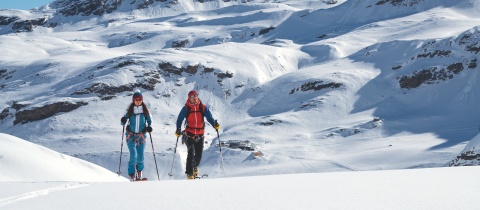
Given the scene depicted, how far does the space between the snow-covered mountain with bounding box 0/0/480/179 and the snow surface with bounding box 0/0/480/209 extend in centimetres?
31

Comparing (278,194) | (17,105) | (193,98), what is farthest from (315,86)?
(278,194)

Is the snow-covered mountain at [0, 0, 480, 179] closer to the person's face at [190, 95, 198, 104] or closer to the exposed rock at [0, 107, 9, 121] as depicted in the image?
the exposed rock at [0, 107, 9, 121]

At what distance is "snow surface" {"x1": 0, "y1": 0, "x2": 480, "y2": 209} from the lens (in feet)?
23.6

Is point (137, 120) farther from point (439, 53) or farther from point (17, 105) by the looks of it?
point (439, 53)

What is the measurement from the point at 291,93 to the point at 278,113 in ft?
22.8

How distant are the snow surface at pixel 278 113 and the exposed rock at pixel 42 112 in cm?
124

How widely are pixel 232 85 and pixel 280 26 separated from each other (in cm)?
5519

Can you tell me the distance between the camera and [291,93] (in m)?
85.9

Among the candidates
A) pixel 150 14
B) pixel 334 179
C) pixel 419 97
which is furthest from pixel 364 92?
pixel 150 14

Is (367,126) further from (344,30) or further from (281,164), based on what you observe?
(344,30)

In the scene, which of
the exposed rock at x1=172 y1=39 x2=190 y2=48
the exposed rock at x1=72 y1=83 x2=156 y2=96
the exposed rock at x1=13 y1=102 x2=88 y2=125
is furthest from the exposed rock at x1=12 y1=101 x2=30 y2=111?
the exposed rock at x1=172 y1=39 x2=190 y2=48

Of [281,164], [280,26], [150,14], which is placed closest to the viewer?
[281,164]

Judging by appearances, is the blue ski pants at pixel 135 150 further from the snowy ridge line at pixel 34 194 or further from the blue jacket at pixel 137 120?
the snowy ridge line at pixel 34 194

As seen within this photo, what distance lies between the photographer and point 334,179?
8.86 m
